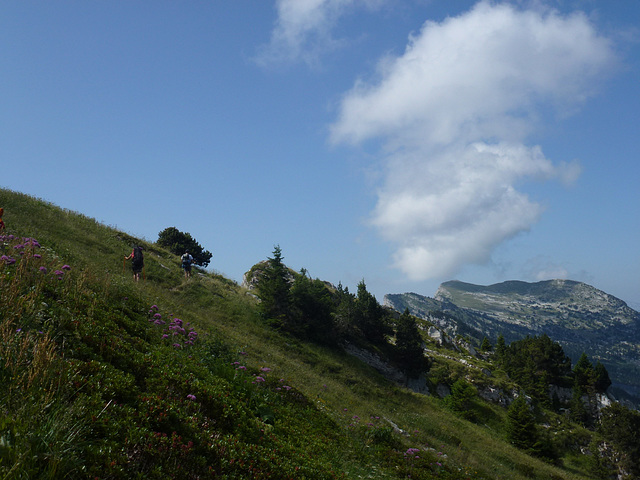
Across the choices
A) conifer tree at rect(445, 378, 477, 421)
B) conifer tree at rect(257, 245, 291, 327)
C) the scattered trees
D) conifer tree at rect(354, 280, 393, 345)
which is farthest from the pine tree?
the scattered trees

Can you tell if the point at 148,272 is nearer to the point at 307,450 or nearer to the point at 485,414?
the point at 307,450

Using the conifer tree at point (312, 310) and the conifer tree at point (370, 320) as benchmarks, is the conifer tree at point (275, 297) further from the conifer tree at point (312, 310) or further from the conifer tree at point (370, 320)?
the conifer tree at point (370, 320)

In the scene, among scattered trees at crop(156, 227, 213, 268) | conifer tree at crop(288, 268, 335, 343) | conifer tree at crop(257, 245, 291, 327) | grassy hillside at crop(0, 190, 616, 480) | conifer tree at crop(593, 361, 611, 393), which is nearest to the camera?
grassy hillside at crop(0, 190, 616, 480)

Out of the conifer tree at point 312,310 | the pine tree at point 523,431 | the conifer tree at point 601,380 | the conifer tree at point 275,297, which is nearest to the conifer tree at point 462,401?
the pine tree at point 523,431

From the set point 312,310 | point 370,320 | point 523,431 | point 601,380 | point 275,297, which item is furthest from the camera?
point 601,380

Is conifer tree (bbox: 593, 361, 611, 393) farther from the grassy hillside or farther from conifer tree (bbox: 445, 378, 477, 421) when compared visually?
the grassy hillside

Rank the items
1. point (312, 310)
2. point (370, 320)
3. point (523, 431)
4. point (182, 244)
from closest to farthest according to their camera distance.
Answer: point (312, 310) → point (523, 431) → point (370, 320) → point (182, 244)

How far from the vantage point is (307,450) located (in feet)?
25.7

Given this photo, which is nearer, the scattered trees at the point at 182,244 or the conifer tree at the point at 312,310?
the conifer tree at the point at 312,310

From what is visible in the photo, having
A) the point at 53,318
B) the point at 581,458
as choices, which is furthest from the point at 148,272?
the point at 581,458

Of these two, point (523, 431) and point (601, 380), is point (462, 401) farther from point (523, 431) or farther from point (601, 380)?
point (601, 380)

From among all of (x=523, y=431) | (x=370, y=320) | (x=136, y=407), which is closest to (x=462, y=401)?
(x=523, y=431)

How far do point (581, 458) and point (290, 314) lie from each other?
46969 millimetres

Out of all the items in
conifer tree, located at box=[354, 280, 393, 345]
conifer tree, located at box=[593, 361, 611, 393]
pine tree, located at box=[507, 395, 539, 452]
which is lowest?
pine tree, located at box=[507, 395, 539, 452]
